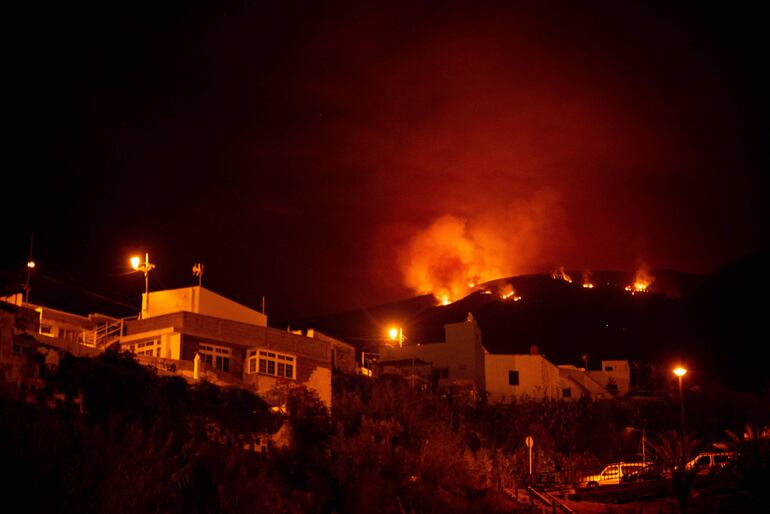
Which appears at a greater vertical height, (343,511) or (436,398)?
(436,398)

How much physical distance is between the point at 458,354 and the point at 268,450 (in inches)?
1146

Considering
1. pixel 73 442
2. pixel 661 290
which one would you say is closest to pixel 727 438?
pixel 73 442

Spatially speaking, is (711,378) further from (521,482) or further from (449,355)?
(521,482)

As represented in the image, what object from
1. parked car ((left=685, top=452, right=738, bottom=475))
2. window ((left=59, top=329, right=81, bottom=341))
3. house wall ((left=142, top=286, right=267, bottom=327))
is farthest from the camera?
window ((left=59, top=329, right=81, bottom=341))

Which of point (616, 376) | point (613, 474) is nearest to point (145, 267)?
point (613, 474)

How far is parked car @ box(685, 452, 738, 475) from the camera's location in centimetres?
3880

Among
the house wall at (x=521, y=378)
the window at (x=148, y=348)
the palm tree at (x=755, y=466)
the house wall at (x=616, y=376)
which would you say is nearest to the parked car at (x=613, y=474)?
the palm tree at (x=755, y=466)

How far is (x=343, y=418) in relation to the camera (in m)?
40.9

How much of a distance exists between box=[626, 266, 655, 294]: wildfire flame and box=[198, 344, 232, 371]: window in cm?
12225

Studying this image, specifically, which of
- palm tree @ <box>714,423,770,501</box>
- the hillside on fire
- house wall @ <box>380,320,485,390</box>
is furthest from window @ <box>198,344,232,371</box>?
the hillside on fire

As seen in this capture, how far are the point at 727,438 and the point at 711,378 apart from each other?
3837cm

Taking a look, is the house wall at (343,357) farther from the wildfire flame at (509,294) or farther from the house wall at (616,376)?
the wildfire flame at (509,294)

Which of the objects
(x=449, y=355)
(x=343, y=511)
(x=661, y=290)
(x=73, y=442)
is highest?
(x=661, y=290)

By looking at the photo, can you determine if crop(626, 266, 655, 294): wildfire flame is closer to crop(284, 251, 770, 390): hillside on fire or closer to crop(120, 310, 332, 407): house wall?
crop(284, 251, 770, 390): hillside on fire
